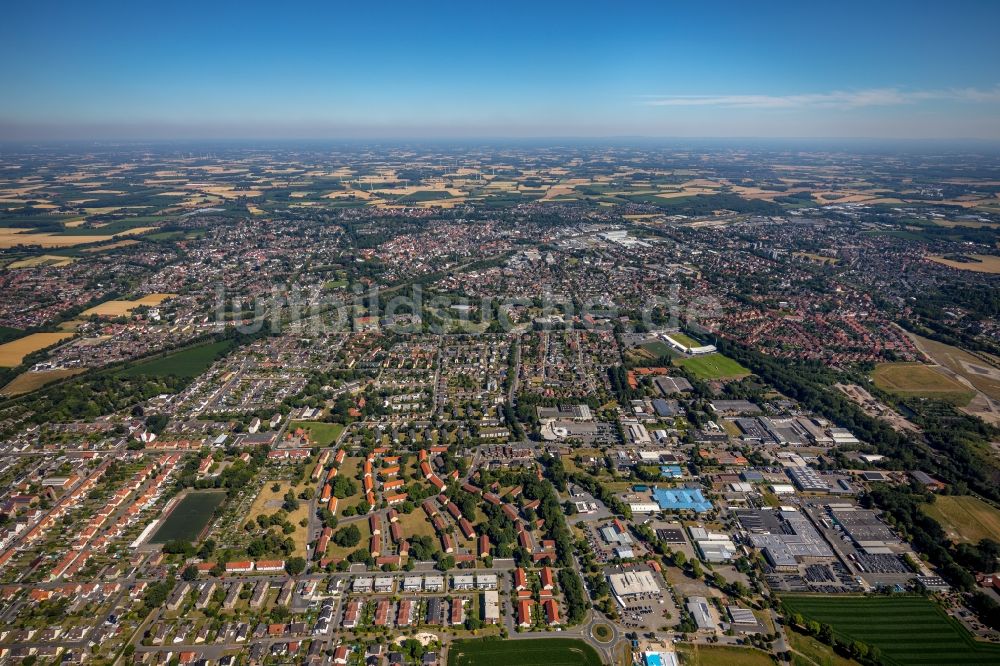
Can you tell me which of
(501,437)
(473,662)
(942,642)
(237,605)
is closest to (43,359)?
(237,605)

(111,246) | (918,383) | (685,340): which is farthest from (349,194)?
(918,383)

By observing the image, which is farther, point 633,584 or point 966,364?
point 966,364

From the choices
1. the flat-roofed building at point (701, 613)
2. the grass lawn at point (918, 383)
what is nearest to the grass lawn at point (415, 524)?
the flat-roofed building at point (701, 613)

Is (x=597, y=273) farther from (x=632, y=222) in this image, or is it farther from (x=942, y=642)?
(x=942, y=642)

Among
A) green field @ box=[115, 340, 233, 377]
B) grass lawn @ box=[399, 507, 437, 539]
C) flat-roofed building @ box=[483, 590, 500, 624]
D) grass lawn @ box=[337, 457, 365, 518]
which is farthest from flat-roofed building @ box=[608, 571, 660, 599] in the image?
green field @ box=[115, 340, 233, 377]

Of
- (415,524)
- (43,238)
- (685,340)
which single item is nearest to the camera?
(415,524)

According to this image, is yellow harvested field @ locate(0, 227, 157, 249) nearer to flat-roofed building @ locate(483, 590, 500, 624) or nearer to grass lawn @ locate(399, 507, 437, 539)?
grass lawn @ locate(399, 507, 437, 539)

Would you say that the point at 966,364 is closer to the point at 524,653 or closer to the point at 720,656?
the point at 720,656
